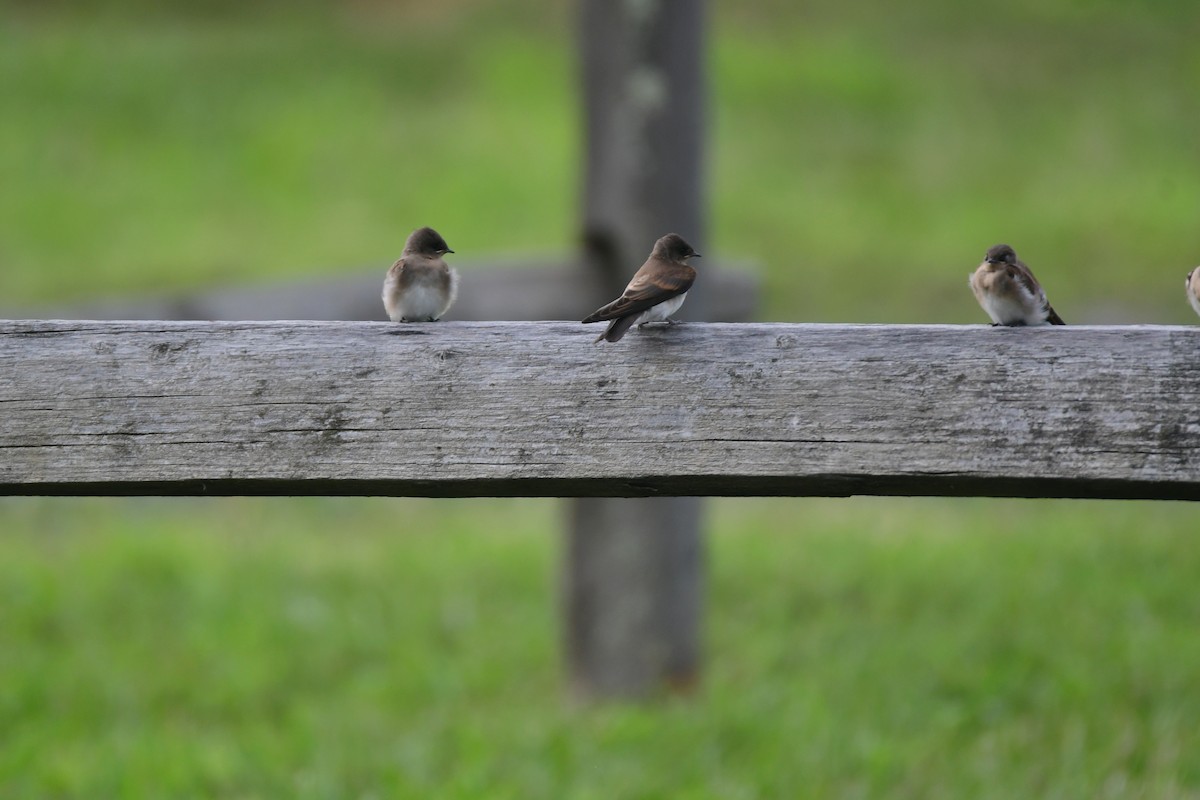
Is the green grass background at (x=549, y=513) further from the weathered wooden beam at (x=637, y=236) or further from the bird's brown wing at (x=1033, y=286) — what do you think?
the bird's brown wing at (x=1033, y=286)

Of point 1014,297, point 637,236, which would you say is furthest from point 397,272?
point 637,236

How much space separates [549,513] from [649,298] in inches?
286

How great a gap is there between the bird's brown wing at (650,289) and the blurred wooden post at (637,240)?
2.60 m

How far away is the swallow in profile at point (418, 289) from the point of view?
2.87 metres

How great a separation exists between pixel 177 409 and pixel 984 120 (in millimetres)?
→ 17872

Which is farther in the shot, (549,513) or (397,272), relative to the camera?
(549,513)

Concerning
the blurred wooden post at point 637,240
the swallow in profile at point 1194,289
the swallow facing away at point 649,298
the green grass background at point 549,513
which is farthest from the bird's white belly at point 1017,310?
the blurred wooden post at point 637,240

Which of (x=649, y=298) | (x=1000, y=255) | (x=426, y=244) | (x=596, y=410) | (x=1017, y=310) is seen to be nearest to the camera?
Answer: (x=596, y=410)

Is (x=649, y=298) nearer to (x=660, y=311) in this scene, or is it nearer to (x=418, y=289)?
(x=660, y=311)

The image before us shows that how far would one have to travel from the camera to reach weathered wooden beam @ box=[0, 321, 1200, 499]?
2061 millimetres

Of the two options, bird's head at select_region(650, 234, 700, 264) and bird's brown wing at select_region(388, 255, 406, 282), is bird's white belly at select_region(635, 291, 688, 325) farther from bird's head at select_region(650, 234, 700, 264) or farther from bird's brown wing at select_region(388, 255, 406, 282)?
bird's brown wing at select_region(388, 255, 406, 282)

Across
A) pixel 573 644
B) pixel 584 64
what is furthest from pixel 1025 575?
pixel 584 64

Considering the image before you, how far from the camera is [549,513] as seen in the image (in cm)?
950

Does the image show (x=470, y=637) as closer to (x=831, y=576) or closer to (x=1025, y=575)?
(x=831, y=576)
